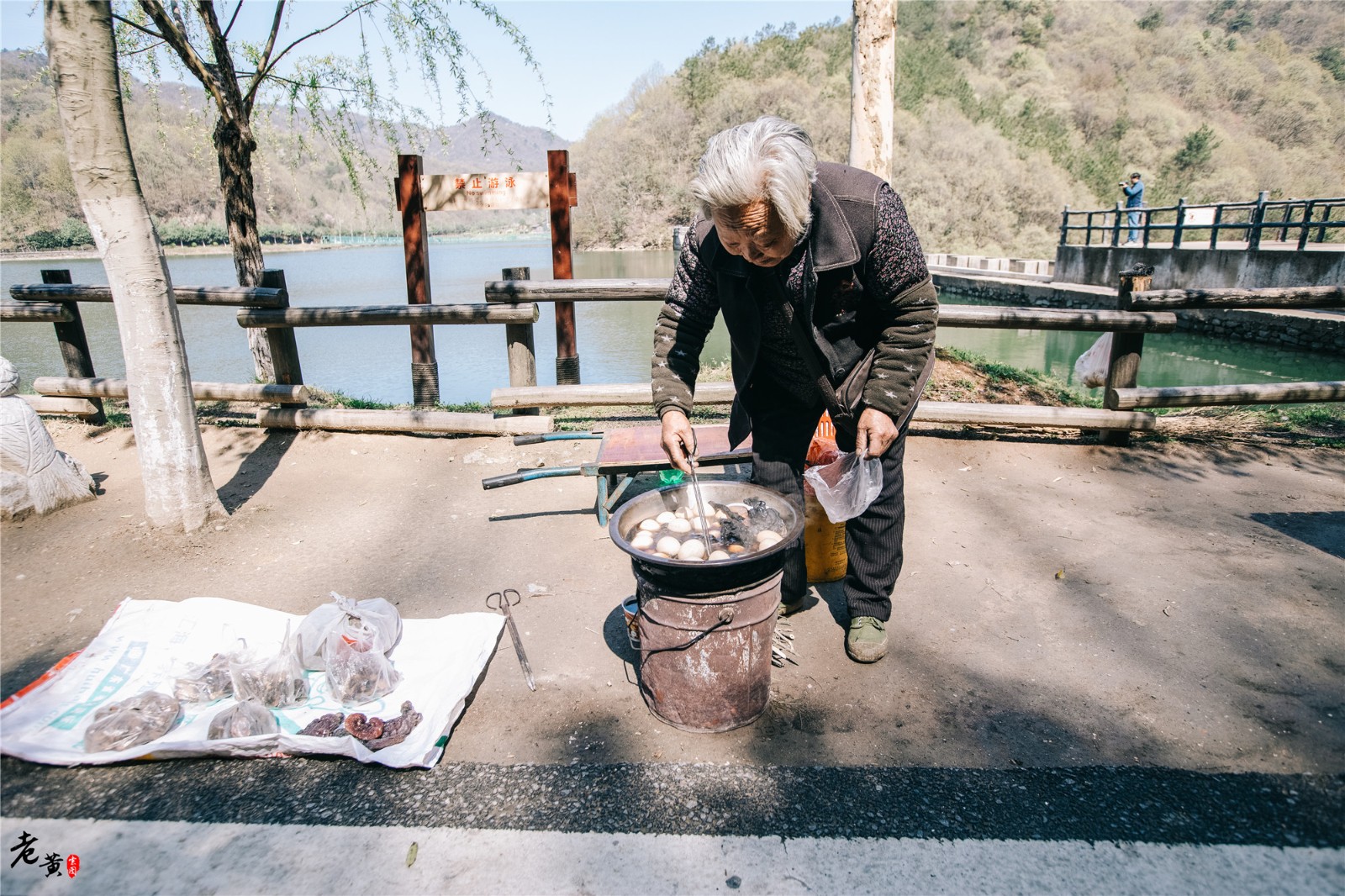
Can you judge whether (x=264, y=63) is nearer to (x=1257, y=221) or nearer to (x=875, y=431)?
(x=875, y=431)

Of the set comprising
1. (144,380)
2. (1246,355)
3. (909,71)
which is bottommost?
(1246,355)

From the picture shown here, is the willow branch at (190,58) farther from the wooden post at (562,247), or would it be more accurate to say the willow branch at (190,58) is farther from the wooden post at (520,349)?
the wooden post at (520,349)

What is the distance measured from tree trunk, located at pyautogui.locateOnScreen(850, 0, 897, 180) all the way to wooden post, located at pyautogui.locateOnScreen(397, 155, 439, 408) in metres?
4.11

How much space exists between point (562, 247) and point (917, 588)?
4.76m

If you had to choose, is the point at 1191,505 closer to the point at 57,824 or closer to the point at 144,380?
the point at 57,824

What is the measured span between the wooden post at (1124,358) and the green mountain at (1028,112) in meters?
40.1

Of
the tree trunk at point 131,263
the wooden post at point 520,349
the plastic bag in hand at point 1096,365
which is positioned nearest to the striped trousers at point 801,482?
the wooden post at point 520,349

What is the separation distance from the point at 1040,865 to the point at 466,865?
158 centimetres

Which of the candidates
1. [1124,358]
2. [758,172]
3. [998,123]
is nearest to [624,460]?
[758,172]

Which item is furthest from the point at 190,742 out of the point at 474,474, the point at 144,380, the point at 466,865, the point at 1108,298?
the point at 1108,298

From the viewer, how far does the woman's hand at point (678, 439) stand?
2.69 m

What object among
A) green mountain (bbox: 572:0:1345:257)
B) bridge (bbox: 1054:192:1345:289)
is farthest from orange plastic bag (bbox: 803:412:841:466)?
green mountain (bbox: 572:0:1345:257)

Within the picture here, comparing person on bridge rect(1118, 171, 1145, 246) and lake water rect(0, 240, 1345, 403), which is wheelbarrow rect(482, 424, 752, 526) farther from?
person on bridge rect(1118, 171, 1145, 246)

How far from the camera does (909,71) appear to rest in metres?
67.9
